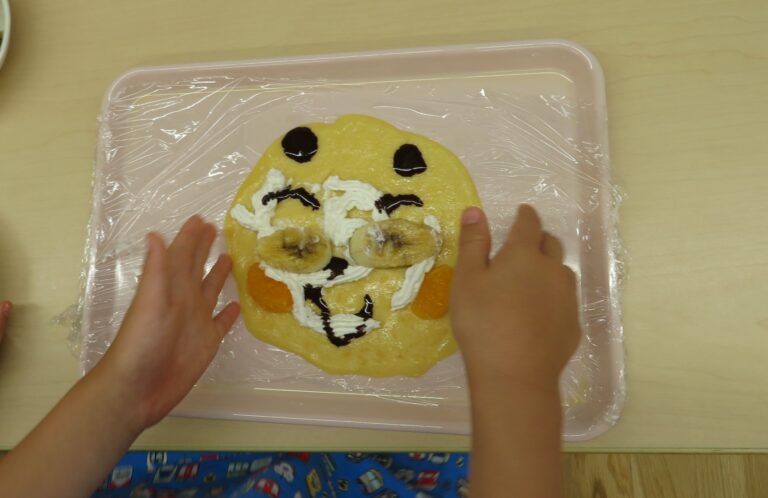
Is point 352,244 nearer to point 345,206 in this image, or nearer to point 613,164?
point 345,206

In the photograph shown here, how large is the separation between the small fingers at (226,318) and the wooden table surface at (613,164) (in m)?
0.17

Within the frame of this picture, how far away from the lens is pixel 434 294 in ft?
3.09

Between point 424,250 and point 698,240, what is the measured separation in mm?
469

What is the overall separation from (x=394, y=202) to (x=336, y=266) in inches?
6.4

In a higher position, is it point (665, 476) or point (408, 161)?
point (408, 161)

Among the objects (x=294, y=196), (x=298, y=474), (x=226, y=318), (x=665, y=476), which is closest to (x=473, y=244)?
(x=294, y=196)

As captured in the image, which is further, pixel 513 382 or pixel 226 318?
pixel 226 318

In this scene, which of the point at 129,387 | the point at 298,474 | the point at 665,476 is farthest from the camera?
the point at 665,476

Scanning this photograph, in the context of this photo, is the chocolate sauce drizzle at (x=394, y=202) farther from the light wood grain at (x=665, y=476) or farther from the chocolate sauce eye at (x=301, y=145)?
the light wood grain at (x=665, y=476)

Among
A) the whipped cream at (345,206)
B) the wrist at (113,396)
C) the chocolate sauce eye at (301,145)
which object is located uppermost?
the chocolate sauce eye at (301,145)

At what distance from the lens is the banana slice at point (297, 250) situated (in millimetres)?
951

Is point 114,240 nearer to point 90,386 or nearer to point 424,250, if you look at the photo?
point 90,386

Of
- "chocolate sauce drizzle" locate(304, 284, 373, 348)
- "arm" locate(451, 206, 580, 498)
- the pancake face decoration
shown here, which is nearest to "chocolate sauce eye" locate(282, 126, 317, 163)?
the pancake face decoration

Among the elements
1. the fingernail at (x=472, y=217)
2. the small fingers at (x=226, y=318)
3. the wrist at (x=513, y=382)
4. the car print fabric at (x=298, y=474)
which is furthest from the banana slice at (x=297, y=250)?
the car print fabric at (x=298, y=474)
